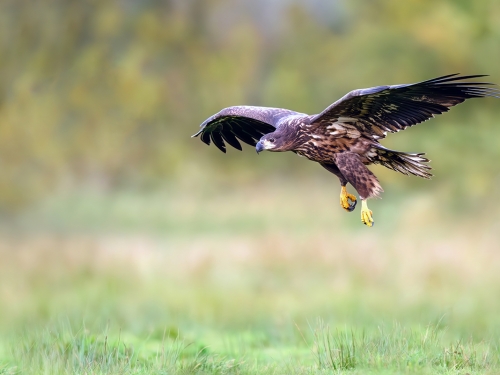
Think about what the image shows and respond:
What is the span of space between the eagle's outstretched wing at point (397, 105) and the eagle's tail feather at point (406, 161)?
21 cm

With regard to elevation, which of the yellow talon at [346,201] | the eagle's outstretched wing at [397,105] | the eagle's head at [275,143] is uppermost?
the eagle's outstretched wing at [397,105]

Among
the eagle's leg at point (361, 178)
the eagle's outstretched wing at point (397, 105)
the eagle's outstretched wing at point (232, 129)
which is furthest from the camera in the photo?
the eagle's outstretched wing at point (232, 129)

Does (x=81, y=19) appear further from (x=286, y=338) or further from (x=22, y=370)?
(x=22, y=370)

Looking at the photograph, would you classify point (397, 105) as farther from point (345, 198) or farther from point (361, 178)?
point (345, 198)

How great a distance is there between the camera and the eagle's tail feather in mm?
7129

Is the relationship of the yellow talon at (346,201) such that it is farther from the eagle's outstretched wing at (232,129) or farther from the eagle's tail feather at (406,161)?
the eagle's outstretched wing at (232,129)

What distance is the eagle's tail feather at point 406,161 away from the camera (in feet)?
23.4

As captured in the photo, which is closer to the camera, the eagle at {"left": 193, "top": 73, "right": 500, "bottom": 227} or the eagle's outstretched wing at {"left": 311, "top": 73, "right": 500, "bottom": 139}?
the eagle's outstretched wing at {"left": 311, "top": 73, "right": 500, "bottom": 139}

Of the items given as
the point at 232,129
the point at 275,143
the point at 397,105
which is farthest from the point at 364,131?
the point at 232,129

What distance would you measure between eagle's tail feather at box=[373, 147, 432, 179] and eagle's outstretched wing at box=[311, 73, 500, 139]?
209 millimetres

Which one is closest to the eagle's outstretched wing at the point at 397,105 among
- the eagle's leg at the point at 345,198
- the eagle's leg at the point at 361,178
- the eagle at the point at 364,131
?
the eagle at the point at 364,131

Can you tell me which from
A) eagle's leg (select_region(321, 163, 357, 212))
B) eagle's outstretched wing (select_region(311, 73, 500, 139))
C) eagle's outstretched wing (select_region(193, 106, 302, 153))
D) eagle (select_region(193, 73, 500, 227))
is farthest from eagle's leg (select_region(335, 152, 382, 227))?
eagle's outstretched wing (select_region(193, 106, 302, 153))

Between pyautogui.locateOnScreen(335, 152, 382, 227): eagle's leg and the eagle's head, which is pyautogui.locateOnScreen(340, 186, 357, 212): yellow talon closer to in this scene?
pyautogui.locateOnScreen(335, 152, 382, 227): eagle's leg

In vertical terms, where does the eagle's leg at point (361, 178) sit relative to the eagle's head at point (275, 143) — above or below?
below
